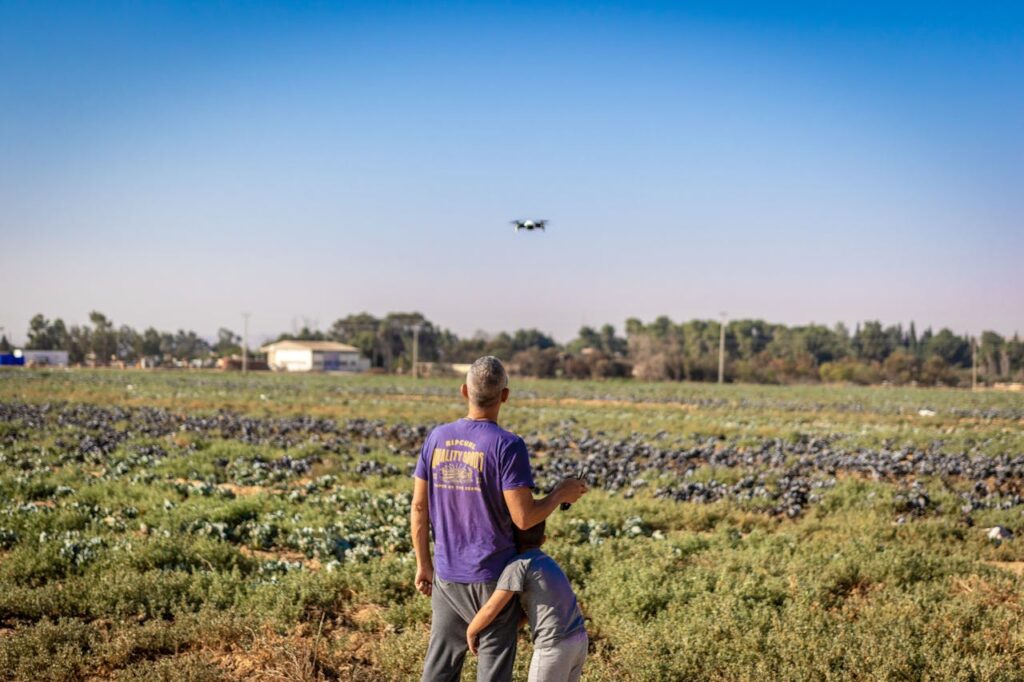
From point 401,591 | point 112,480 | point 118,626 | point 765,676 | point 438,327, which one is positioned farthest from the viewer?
point 438,327

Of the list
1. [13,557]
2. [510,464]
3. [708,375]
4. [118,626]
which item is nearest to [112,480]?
[13,557]

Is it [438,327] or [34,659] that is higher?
[438,327]

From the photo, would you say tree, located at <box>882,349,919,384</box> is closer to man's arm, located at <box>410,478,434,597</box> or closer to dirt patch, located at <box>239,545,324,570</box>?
dirt patch, located at <box>239,545,324,570</box>

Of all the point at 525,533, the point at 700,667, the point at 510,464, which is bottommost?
the point at 700,667

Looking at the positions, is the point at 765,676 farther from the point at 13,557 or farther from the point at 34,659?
the point at 13,557

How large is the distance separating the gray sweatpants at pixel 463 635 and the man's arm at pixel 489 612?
0.16 feet

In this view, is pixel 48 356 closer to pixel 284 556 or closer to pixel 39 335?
pixel 39 335

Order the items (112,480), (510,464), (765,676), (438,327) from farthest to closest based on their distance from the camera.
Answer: (438,327)
(112,480)
(765,676)
(510,464)

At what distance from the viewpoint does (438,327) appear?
15012cm

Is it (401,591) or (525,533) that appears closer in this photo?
(525,533)

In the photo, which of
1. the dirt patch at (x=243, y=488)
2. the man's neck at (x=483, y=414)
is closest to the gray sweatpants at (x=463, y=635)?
the man's neck at (x=483, y=414)

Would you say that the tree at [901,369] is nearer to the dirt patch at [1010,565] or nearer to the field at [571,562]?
the field at [571,562]

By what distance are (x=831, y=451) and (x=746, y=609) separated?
46.1 ft

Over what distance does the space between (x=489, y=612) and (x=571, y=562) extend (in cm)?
496
